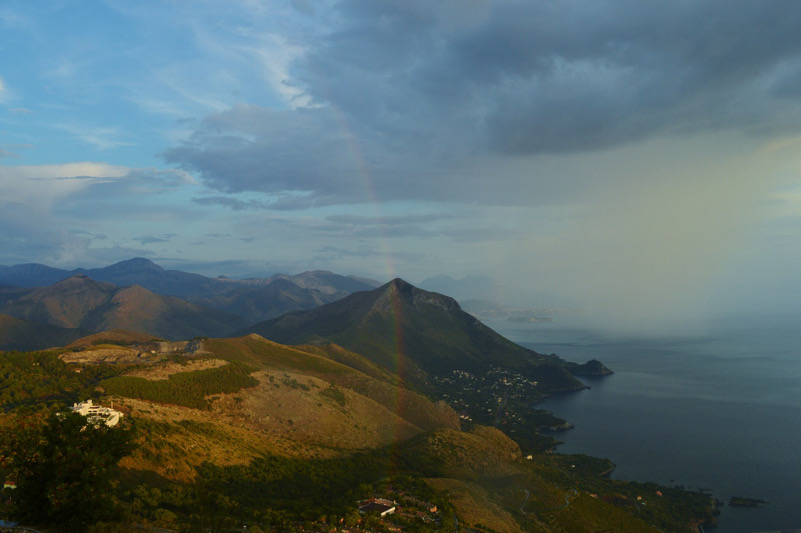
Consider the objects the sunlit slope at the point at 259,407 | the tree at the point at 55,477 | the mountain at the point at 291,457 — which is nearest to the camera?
the tree at the point at 55,477

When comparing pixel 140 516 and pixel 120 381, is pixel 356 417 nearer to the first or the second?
pixel 120 381

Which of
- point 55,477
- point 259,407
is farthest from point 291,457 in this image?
point 55,477

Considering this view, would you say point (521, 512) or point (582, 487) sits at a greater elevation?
point (521, 512)

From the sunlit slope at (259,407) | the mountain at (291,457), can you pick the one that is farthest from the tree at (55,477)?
the sunlit slope at (259,407)

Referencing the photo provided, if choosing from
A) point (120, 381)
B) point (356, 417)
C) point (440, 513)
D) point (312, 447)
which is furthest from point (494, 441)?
point (120, 381)

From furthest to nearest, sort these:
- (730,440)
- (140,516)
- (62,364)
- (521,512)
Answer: (730,440)
(62,364)
(521,512)
(140,516)

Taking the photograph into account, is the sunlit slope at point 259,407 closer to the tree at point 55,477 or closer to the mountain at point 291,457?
the mountain at point 291,457

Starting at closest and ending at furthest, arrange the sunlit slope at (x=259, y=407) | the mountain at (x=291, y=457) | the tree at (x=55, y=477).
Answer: the tree at (x=55, y=477)
the mountain at (x=291, y=457)
the sunlit slope at (x=259, y=407)

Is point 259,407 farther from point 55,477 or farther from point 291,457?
point 55,477
